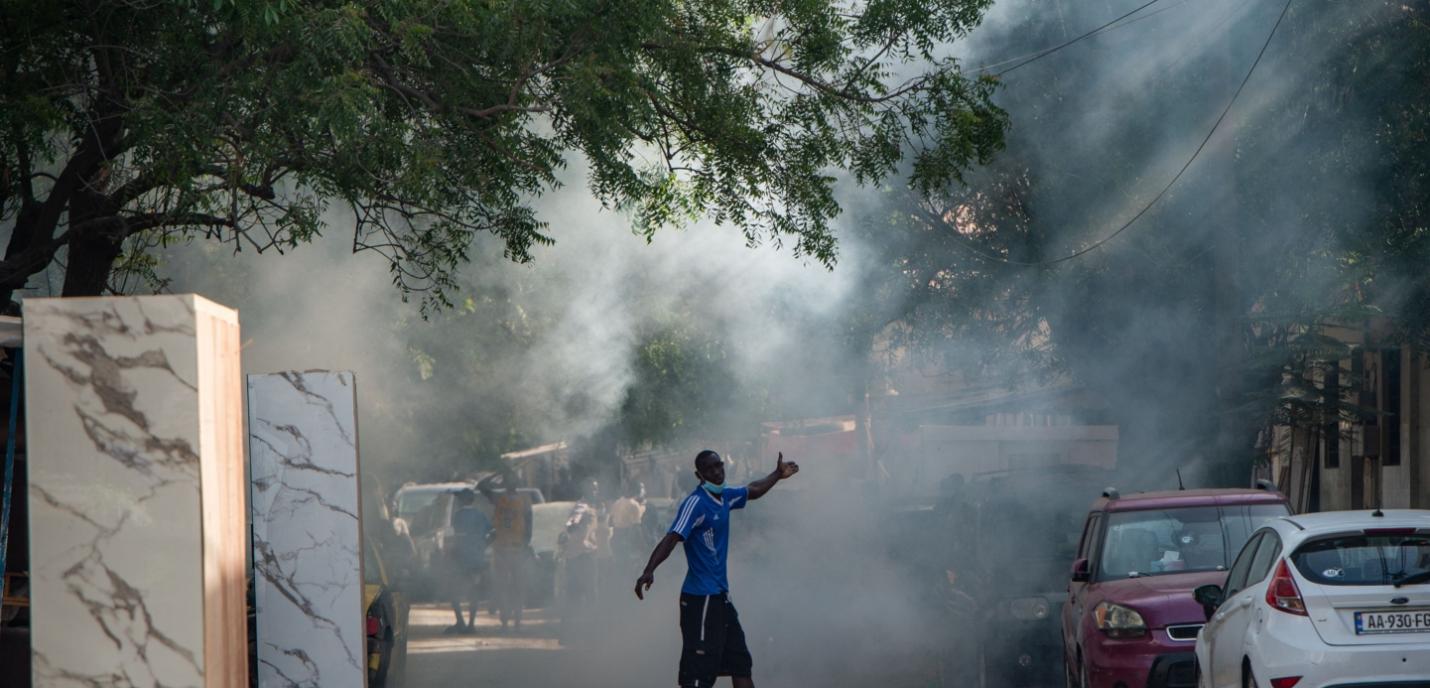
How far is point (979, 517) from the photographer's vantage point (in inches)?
564

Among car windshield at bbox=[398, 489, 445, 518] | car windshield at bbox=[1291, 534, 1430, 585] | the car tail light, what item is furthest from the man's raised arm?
car windshield at bbox=[398, 489, 445, 518]

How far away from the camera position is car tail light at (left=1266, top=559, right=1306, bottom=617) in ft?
23.2

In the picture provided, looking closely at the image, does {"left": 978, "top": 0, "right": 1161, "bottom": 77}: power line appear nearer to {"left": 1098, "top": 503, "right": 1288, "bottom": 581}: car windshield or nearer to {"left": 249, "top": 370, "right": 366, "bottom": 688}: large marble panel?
{"left": 1098, "top": 503, "right": 1288, "bottom": 581}: car windshield

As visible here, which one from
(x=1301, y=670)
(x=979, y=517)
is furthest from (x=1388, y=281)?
(x=1301, y=670)

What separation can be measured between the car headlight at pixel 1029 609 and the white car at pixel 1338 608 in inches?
170

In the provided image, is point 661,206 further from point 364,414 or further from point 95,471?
point 364,414

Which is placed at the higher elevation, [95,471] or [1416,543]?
[95,471]

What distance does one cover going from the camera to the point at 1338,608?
696 centimetres

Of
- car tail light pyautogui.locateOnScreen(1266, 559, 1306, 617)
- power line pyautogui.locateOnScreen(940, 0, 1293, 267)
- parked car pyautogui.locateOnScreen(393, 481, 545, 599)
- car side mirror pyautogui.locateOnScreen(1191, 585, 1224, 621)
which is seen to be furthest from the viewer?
parked car pyautogui.locateOnScreen(393, 481, 545, 599)

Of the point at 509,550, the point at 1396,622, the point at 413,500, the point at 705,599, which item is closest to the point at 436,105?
the point at 705,599

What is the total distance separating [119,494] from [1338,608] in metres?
5.31

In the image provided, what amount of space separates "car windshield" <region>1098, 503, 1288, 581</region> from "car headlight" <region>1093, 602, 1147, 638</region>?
2.45 feet

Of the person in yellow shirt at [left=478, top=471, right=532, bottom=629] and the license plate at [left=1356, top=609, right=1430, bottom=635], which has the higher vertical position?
the license plate at [left=1356, top=609, right=1430, bottom=635]

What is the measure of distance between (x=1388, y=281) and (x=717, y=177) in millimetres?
6650
